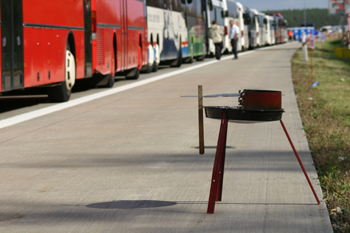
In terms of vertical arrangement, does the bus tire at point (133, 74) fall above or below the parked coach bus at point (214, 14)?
below

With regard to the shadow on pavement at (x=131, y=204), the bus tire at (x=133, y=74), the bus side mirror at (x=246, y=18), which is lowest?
the shadow on pavement at (x=131, y=204)

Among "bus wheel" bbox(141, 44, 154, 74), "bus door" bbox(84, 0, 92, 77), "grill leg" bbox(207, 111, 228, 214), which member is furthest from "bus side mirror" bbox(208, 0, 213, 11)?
"grill leg" bbox(207, 111, 228, 214)

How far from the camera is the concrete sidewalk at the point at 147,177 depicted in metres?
4.94

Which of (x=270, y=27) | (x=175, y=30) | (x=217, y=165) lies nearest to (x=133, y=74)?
(x=175, y=30)

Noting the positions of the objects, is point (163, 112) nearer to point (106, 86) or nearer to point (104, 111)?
point (104, 111)

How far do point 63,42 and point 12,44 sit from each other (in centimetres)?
289

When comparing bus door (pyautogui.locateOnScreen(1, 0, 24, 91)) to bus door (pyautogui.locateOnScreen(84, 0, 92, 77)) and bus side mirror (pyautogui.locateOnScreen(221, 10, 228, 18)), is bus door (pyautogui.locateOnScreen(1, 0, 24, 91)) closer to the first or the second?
bus door (pyautogui.locateOnScreen(84, 0, 92, 77))

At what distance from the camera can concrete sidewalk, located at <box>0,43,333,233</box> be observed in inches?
195

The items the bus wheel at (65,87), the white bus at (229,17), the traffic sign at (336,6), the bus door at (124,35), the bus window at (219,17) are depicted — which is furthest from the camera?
the white bus at (229,17)

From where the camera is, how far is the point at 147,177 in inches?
257

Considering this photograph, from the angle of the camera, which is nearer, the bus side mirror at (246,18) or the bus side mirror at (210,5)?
the bus side mirror at (210,5)

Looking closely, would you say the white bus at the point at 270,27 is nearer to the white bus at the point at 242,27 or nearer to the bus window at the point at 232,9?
the white bus at the point at 242,27

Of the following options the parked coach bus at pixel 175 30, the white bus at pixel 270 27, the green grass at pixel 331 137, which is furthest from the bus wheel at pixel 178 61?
the white bus at pixel 270 27

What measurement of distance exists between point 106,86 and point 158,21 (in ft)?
26.6
